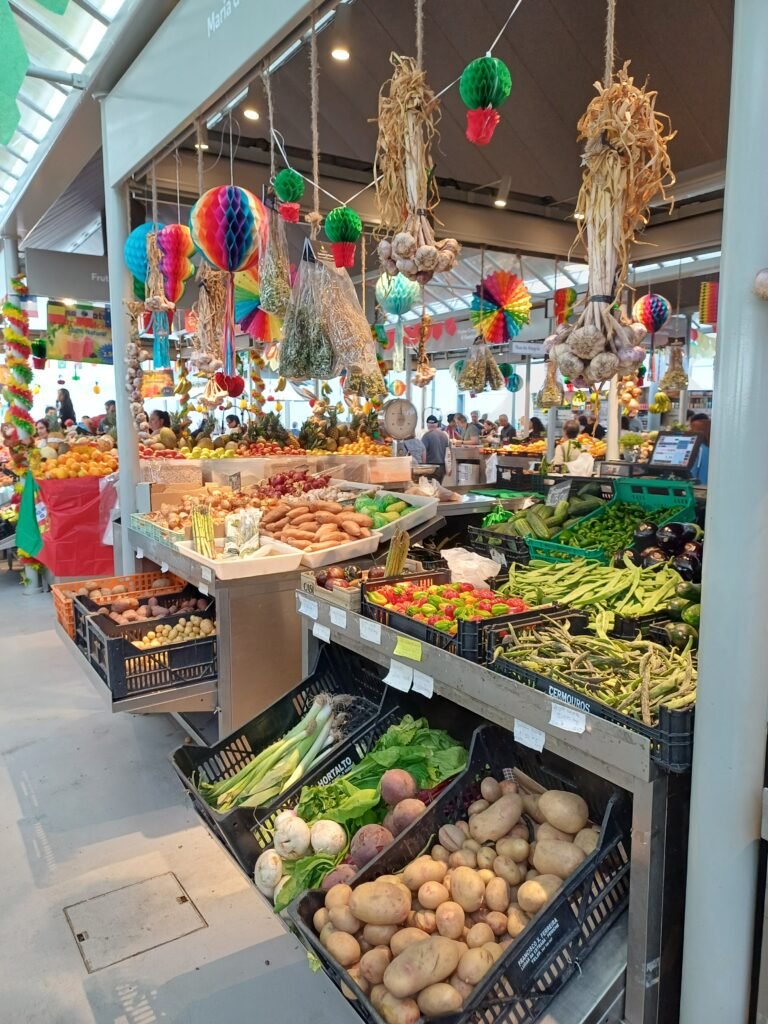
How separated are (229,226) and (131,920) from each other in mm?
3019

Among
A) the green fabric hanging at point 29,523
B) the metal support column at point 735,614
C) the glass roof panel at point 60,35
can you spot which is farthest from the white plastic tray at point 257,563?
the green fabric hanging at point 29,523

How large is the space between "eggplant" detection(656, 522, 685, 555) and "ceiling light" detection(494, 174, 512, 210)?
4.45m

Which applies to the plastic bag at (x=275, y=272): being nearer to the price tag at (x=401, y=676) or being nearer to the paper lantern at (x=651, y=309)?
the price tag at (x=401, y=676)

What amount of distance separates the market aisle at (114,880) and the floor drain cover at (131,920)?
0.03m

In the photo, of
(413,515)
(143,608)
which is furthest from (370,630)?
(143,608)

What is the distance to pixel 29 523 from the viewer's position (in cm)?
714

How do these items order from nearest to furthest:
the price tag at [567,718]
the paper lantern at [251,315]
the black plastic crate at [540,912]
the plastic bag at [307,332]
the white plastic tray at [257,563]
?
1. the black plastic crate at [540,912]
2. the price tag at [567,718]
3. the plastic bag at [307,332]
4. the white plastic tray at [257,563]
5. the paper lantern at [251,315]

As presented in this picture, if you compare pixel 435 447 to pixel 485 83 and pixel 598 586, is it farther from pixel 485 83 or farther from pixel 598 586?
pixel 485 83

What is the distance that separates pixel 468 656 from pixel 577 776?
19.5 inches

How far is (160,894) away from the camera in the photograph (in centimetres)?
288

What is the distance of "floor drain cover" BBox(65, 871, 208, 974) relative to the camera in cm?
257

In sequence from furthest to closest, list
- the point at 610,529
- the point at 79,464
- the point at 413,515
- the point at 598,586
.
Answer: the point at 79,464 → the point at 413,515 → the point at 610,529 → the point at 598,586

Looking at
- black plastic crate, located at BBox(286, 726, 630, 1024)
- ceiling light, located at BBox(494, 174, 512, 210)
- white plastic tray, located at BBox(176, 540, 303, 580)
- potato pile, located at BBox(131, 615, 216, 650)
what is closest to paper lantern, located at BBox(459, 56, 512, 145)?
black plastic crate, located at BBox(286, 726, 630, 1024)

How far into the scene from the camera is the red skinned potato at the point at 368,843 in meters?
Answer: 2.10
